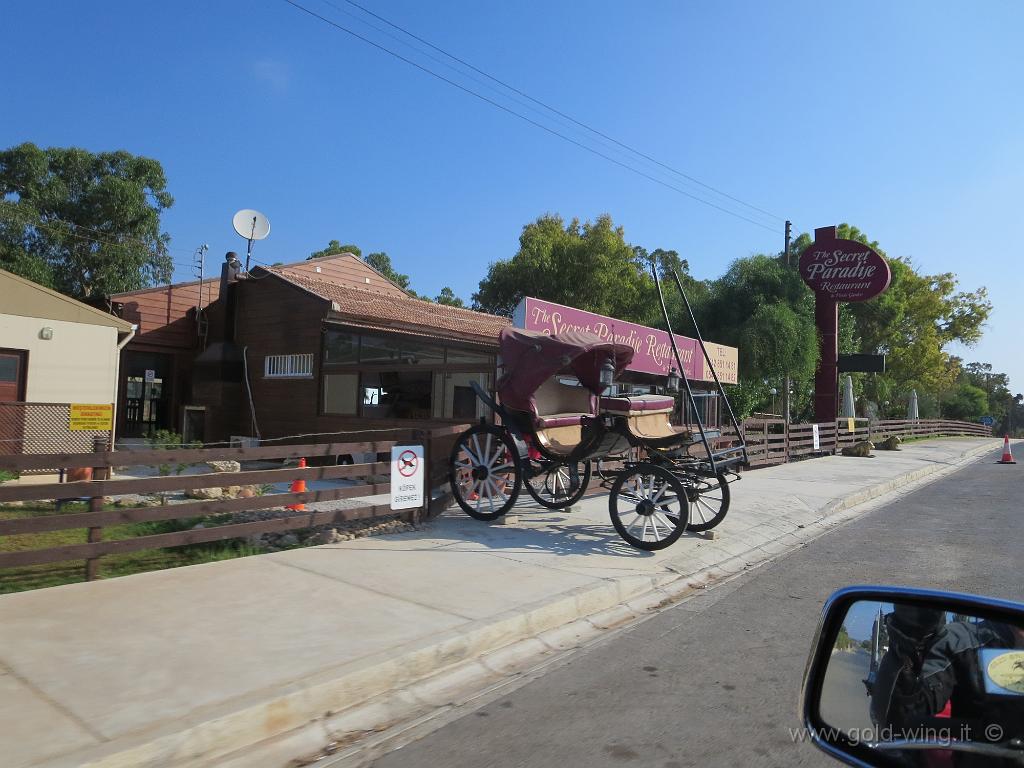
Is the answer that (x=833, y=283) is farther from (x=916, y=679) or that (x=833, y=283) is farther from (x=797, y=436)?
(x=916, y=679)

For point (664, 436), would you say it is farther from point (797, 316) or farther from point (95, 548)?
point (797, 316)

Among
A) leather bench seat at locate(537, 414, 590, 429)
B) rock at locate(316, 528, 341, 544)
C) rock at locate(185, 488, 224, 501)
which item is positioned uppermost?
leather bench seat at locate(537, 414, 590, 429)

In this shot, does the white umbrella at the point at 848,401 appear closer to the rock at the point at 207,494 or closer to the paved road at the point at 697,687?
the paved road at the point at 697,687

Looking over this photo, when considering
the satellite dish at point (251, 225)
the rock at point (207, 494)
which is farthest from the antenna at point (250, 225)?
the rock at point (207, 494)

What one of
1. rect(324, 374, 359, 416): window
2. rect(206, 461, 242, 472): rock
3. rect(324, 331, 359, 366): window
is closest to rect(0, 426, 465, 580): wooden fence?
rect(206, 461, 242, 472): rock

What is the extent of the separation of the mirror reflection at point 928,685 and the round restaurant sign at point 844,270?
25.9 meters

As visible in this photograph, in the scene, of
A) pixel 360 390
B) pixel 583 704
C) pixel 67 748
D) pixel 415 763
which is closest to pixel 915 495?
pixel 360 390

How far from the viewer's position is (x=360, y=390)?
14.5 metres

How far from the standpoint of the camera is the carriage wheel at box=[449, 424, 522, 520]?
8430 mm

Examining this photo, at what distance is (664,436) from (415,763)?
5.33m

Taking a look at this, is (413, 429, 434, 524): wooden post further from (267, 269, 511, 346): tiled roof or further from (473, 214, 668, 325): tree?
(473, 214, 668, 325): tree

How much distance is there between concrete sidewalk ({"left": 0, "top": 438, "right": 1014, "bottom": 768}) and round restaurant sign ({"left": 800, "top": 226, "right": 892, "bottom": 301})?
19.5 meters

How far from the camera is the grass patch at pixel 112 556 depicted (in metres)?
6.11

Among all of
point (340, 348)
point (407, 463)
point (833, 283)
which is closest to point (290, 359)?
point (340, 348)
